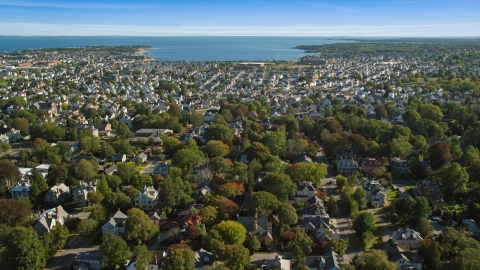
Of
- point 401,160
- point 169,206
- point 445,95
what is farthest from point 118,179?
point 445,95

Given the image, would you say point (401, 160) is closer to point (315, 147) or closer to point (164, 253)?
point (315, 147)

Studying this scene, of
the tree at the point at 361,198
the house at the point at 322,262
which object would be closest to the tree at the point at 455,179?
the tree at the point at 361,198

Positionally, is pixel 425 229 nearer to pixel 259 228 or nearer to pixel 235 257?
pixel 259 228

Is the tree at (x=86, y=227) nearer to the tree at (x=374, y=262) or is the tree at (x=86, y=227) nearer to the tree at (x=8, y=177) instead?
the tree at (x=8, y=177)

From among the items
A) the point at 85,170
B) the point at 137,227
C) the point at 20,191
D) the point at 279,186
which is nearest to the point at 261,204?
the point at 279,186

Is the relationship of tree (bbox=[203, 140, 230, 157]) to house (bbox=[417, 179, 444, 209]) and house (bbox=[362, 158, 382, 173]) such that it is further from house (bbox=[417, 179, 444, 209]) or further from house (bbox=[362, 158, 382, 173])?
house (bbox=[417, 179, 444, 209])

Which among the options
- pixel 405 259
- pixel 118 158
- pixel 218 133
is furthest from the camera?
pixel 218 133
